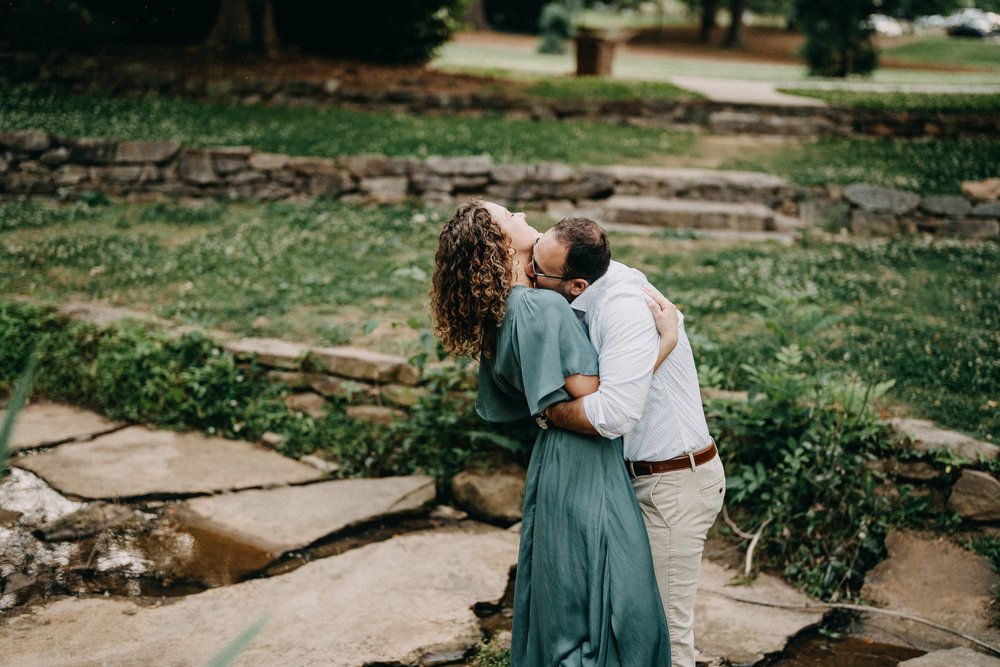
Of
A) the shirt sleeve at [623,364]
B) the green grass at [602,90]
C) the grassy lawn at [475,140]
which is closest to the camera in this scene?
the shirt sleeve at [623,364]

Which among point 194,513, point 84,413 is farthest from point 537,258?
point 84,413

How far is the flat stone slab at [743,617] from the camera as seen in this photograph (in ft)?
11.9

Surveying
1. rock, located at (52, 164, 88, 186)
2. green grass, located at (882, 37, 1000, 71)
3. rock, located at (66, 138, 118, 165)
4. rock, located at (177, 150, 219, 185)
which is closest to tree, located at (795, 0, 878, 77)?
green grass, located at (882, 37, 1000, 71)

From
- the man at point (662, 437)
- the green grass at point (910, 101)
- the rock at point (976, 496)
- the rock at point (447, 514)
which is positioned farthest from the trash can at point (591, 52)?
the man at point (662, 437)

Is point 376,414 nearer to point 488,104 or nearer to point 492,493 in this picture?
point 492,493

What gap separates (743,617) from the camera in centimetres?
386

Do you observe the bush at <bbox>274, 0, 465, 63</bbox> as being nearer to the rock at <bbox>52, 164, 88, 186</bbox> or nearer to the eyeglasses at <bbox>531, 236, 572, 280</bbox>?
the rock at <bbox>52, 164, 88, 186</bbox>

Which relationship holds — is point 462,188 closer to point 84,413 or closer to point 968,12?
point 84,413

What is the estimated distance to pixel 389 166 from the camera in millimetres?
10023

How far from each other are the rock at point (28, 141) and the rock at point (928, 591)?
987 centimetres

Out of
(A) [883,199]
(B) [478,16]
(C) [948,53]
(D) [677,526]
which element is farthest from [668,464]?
(C) [948,53]

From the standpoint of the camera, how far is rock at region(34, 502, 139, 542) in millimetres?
4203

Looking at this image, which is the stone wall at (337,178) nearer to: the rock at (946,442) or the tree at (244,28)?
the tree at (244,28)

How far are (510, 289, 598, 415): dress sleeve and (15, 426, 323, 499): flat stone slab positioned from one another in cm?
275
